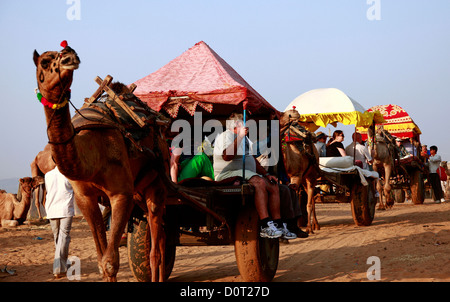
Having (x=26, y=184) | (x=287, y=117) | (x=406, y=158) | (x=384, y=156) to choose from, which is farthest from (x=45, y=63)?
(x=406, y=158)

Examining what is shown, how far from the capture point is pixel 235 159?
713 cm

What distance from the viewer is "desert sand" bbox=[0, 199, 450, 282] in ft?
25.5

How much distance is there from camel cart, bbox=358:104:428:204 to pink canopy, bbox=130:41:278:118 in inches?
517

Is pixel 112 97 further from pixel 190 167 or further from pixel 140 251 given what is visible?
pixel 140 251

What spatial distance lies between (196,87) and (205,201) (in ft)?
6.08

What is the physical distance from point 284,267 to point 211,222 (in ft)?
8.19

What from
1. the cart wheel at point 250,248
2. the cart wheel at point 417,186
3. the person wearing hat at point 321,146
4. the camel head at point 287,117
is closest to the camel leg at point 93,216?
the cart wheel at point 250,248

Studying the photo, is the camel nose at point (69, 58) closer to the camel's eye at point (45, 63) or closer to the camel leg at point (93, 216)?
the camel's eye at point (45, 63)

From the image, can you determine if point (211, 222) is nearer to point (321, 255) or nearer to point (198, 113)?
point (198, 113)

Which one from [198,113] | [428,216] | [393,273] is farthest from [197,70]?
[428,216]

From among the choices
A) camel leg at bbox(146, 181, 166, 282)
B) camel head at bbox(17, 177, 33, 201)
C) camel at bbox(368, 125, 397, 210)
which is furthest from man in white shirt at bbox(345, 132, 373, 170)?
camel head at bbox(17, 177, 33, 201)

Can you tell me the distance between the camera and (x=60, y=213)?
8422 mm

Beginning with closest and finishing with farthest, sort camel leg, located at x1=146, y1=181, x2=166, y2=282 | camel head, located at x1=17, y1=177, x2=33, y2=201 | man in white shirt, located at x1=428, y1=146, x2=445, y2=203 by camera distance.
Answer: camel leg, located at x1=146, y1=181, x2=166, y2=282, camel head, located at x1=17, y1=177, x2=33, y2=201, man in white shirt, located at x1=428, y1=146, x2=445, y2=203

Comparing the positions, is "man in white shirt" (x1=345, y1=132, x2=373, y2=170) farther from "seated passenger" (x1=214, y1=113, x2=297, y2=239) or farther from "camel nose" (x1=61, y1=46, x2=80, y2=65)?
"camel nose" (x1=61, y1=46, x2=80, y2=65)
